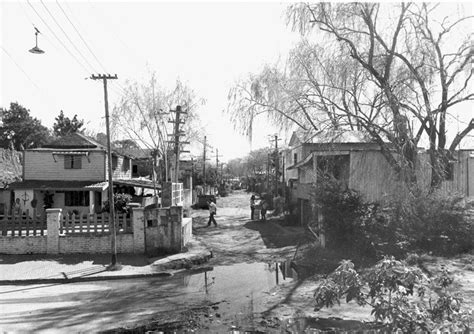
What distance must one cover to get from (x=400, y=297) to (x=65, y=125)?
64.8 metres

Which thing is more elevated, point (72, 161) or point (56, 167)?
point (72, 161)

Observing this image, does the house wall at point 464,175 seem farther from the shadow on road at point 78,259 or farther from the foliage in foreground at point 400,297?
the foliage in foreground at point 400,297

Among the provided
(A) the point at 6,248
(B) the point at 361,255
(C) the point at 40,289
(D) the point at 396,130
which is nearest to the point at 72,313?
(C) the point at 40,289

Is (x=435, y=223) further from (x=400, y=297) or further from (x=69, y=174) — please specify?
(x=69, y=174)

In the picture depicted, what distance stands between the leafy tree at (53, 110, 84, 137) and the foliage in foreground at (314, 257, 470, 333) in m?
62.0

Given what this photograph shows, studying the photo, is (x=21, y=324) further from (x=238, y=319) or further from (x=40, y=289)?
(x=238, y=319)

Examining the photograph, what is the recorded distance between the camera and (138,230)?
52.5 ft

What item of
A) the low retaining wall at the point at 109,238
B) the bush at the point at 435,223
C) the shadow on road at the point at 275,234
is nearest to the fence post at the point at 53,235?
the low retaining wall at the point at 109,238

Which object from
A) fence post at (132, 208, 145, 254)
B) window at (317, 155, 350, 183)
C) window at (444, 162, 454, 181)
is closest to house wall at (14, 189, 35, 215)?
fence post at (132, 208, 145, 254)

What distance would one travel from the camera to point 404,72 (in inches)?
712

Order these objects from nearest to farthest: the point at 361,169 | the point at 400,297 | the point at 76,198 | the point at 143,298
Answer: the point at 400,297 < the point at 143,298 < the point at 361,169 < the point at 76,198

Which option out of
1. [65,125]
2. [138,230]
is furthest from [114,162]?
[65,125]

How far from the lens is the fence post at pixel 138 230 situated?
15977 mm

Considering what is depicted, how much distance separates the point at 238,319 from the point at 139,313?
7.77ft
